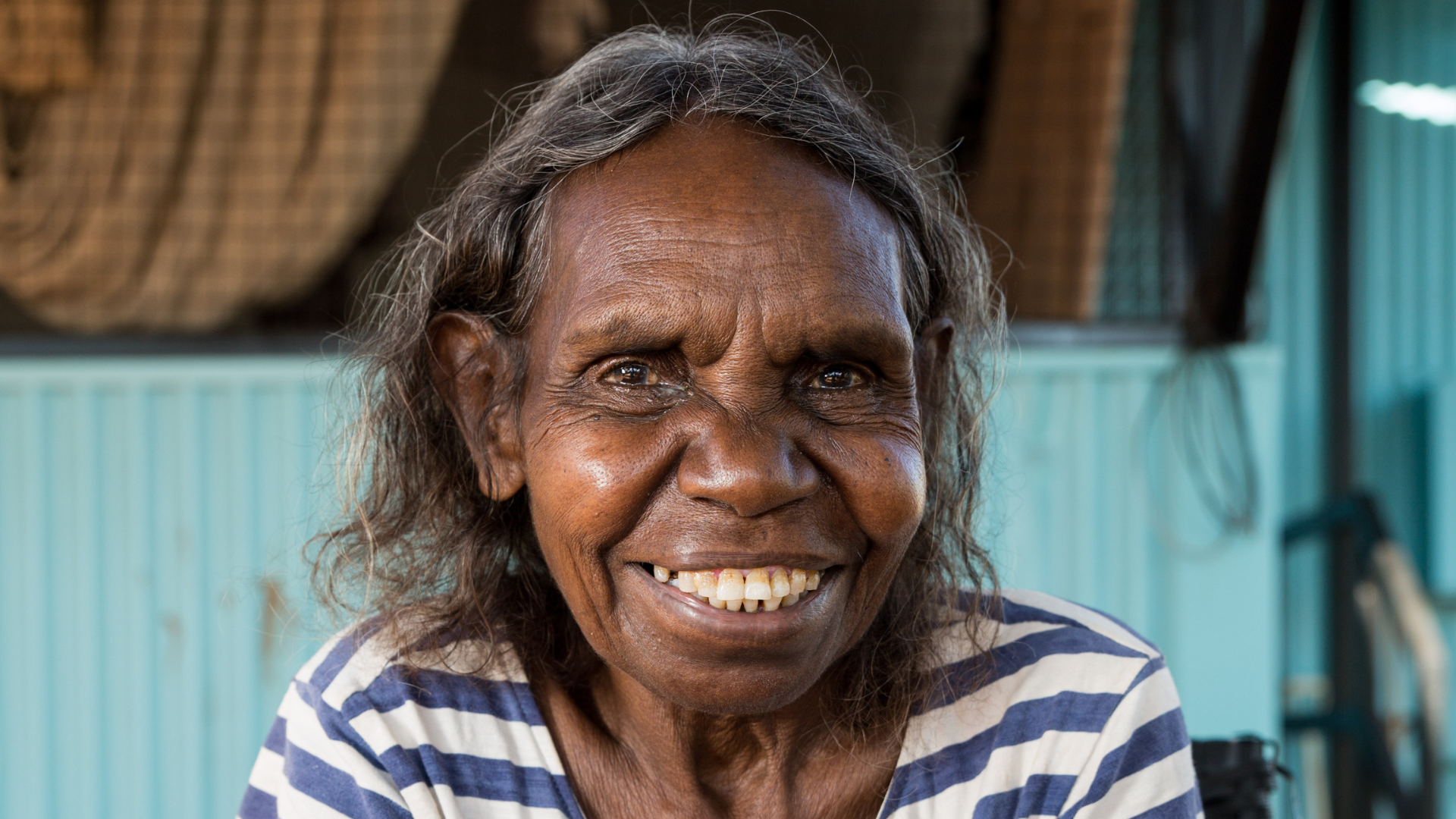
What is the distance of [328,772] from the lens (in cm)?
121

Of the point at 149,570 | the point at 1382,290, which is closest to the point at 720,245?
the point at 149,570

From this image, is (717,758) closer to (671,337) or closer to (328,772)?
(328,772)

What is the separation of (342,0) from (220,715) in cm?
166

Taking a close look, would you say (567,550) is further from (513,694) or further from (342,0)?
(342,0)

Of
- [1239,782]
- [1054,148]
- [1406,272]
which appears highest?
[1054,148]

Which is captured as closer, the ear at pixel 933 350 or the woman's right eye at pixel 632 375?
the woman's right eye at pixel 632 375

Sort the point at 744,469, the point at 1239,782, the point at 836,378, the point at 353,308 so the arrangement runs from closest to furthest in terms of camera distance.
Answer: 1. the point at 744,469
2. the point at 836,378
3. the point at 1239,782
4. the point at 353,308

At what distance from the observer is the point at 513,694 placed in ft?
4.35

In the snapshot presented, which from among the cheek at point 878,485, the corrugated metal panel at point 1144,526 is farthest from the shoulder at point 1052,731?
the corrugated metal panel at point 1144,526

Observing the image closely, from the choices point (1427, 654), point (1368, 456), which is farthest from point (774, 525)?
point (1368, 456)

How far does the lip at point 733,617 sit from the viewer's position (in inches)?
43.1

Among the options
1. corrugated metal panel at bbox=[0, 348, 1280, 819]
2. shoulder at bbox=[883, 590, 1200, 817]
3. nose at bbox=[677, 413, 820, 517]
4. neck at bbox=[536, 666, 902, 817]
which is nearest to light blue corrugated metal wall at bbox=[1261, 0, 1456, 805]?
corrugated metal panel at bbox=[0, 348, 1280, 819]

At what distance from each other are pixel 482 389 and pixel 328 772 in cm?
43

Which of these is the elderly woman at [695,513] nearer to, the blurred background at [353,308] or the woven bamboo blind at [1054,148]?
the blurred background at [353,308]
